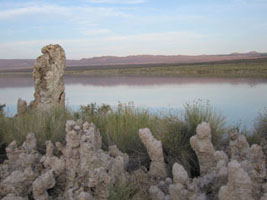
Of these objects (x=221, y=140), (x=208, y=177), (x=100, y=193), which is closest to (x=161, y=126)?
(x=221, y=140)

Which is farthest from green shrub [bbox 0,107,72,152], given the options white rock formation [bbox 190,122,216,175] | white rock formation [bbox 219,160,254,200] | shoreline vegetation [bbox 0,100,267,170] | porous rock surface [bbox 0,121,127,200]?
white rock formation [bbox 219,160,254,200]

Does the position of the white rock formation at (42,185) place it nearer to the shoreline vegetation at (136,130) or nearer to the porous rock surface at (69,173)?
the porous rock surface at (69,173)

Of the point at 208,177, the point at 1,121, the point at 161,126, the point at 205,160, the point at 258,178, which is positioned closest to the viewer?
the point at 258,178

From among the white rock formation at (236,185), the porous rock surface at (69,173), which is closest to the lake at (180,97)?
the porous rock surface at (69,173)

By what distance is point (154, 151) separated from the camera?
4.25m

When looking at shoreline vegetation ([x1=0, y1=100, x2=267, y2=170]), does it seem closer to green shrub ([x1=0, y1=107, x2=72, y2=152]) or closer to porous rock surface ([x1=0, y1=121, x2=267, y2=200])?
green shrub ([x1=0, y1=107, x2=72, y2=152])

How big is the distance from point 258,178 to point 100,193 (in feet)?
4.70

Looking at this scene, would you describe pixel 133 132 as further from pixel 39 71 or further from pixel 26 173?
pixel 39 71

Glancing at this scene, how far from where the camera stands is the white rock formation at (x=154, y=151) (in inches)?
165

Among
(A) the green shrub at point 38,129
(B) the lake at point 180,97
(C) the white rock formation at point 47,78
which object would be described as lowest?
(B) the lake at point 180,97

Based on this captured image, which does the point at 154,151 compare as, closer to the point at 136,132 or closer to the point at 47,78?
the point at 136,132

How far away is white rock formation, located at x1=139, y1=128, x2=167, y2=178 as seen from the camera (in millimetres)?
4180

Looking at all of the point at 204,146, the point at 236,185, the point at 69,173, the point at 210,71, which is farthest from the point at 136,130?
the point at 210,71

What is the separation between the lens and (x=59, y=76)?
24.1ft
